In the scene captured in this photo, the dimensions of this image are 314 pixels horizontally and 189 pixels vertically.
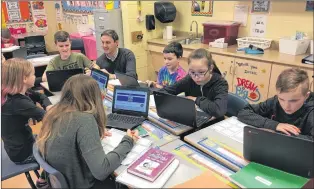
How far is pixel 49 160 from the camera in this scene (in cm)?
135

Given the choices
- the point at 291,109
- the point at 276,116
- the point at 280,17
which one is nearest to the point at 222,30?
the point at 280,17

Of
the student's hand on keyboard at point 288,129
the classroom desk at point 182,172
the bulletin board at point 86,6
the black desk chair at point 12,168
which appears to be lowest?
the black desk chair at point 12,168

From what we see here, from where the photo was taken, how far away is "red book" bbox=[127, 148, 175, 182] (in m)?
1.31

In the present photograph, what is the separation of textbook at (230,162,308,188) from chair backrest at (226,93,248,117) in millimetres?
757

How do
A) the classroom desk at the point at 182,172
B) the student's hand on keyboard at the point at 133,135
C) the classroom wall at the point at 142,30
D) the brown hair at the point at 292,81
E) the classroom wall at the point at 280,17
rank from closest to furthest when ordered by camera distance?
the classroom desk at the point at 182,172
the brown hair at the point at 292,81
the student's hand on keyboard at the point at 133,135
the classroom wall at the point at 280,17
the classroom wall at the point at 142,30

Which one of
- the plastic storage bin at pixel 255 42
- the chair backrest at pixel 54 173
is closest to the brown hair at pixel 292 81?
the chair backrest at pixel 54 173

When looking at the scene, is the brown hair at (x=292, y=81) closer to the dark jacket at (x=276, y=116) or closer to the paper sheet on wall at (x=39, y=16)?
the dark jacket at (x=276, y=116)

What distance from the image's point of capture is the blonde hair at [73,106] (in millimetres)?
1357

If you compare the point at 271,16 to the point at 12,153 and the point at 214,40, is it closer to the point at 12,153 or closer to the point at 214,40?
the point at 214,40

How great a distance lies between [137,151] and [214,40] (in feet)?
8.90

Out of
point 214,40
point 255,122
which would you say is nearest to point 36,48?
point 214,40

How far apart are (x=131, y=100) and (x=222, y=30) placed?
2.25 m

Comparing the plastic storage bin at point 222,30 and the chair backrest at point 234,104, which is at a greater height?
the plastic storage bin at point 222,30

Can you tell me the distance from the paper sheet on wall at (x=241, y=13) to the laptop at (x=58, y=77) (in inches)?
93.4
